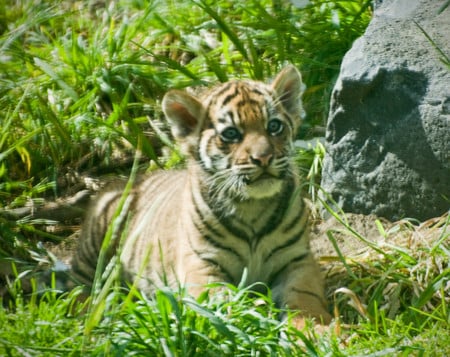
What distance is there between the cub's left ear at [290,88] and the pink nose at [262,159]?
1.92 ft

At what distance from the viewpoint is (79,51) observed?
7.68m

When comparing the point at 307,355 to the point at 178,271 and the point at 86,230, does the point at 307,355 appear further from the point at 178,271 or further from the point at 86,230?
the point at 86,230

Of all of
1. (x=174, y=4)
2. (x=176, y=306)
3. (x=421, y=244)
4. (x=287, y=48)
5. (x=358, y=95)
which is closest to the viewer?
(x=176, y=306)

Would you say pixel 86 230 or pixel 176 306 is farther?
pixel 86 230

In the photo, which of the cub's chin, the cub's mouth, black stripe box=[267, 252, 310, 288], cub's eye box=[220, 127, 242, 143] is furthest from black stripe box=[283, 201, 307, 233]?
cub's eye box=[220, 127, 242, 143]

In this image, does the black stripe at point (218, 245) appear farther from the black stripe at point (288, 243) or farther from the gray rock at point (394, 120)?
the gray rock at point (394, 120)

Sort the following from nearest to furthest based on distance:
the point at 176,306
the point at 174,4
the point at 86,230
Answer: the point at 176,306 → the point at 86,230 → the point at 174,4

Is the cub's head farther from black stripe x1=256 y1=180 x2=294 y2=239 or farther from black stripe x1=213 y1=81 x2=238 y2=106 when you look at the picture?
black stripe x1=256 y1=180 x2=294 y2=239

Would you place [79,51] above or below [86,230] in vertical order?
above

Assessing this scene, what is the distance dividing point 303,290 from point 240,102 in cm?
118

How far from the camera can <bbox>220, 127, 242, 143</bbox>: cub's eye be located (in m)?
5.26

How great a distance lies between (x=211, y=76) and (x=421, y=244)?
2711 millimetres

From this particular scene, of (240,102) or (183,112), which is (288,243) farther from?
(183,112)

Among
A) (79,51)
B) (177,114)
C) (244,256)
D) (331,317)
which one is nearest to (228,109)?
(177,114)
